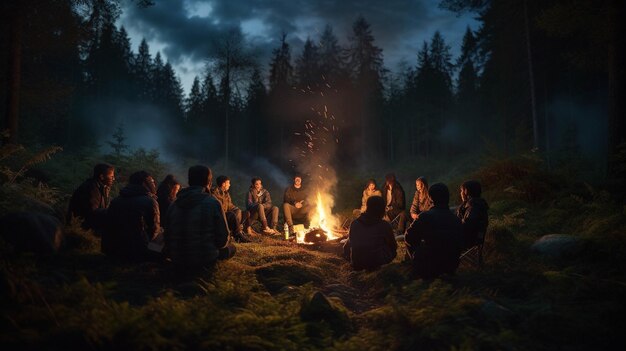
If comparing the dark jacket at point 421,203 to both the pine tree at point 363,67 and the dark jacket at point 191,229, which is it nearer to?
the dark jacket at point 191,229

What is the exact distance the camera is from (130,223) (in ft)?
17.9

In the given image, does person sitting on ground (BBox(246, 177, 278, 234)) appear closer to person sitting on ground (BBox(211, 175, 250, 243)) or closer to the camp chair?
person sitting on ground (BBox(211, 175, 250, 243))

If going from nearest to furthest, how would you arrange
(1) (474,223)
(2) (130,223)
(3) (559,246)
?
(2) (130,223), (1) (474,223), (3) (559,246)

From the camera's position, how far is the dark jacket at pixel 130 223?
17.8ft

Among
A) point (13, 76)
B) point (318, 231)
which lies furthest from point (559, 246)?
point (13, 76)

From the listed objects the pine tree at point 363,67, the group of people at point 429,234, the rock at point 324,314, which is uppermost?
the pine tree at point 363,67

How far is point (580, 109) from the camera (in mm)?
28609

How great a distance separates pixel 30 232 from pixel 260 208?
22.8ft

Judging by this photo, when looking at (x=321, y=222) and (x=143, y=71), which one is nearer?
(x=321, y=222)

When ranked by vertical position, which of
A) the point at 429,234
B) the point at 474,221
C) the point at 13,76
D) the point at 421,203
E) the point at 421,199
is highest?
the point at 13,76

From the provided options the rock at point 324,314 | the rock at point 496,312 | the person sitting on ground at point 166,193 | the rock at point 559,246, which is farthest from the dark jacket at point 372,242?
the person sitting on ground at point 166,193

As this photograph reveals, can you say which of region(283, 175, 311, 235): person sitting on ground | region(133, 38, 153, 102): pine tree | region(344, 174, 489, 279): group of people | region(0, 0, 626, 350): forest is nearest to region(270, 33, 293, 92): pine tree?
region(0, 0, 626, 350): forest

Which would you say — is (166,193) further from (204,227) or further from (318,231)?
(204,227)

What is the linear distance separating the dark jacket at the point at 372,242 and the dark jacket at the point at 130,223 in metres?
3.60
